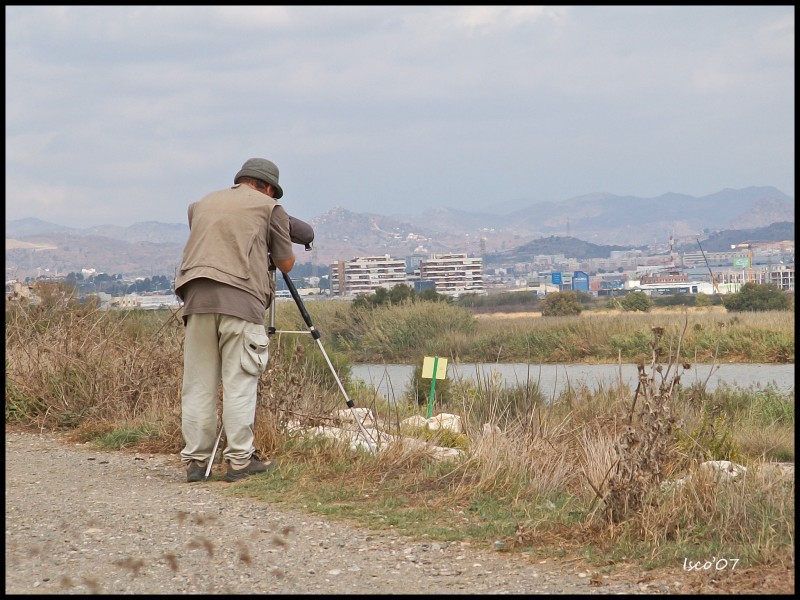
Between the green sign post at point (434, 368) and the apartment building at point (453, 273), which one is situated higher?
the apartment building at point (453, 273)

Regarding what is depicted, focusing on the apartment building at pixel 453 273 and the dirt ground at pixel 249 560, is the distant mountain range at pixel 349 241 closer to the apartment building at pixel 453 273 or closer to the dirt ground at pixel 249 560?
the apartment building at pixel 453 273

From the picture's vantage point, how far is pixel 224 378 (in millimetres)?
6625

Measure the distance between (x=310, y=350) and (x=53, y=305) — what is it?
3.22 m

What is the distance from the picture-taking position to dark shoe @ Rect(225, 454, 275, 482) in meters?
6.63

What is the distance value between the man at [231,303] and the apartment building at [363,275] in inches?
1369

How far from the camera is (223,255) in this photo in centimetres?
639

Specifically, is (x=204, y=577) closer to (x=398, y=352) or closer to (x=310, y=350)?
(x=310, y=350)

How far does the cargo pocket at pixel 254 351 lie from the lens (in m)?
6.50

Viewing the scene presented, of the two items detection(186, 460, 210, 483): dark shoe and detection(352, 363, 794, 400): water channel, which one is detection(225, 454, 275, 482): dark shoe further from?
detection(352, 363, 794, 400): water channel

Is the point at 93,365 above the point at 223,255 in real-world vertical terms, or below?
below

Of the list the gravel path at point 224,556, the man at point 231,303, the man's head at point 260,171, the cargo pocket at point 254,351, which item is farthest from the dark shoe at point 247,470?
the man's head at point 260,171

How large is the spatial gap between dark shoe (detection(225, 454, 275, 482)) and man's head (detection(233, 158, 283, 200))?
180 centimetres

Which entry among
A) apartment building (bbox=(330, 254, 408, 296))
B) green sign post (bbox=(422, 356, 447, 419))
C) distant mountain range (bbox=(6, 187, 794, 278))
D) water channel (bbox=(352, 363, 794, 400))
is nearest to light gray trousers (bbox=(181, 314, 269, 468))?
green sign post (bbox=(422, 356, 447, 419))

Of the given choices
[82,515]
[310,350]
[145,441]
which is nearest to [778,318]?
[310,350]
